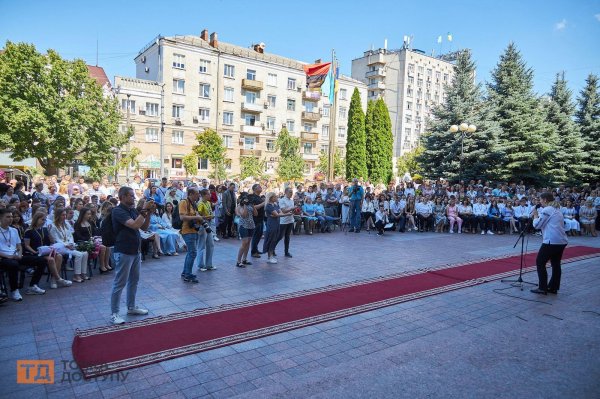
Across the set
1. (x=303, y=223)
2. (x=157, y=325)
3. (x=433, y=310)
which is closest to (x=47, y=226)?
(x=157, y=325)

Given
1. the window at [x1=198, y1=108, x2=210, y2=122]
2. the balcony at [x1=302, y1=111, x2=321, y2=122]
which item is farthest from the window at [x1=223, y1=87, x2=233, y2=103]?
the balcony at [x1=302, y1=111, x2=321, y2=122]

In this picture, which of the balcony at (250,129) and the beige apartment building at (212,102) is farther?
the balcony at (250,129)

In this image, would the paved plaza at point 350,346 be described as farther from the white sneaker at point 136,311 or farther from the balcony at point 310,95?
the balcony at point 310,95

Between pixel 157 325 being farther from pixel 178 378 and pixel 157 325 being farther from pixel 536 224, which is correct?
pixel 536 224

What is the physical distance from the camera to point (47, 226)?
7895 millimetres

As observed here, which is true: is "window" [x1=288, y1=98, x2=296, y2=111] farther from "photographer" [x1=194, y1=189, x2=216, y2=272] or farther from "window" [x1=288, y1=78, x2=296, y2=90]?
"photographer" [x1=194, y1=189, x2=216, y2=272]

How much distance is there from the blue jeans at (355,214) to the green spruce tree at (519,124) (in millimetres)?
14383

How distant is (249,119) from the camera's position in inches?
1951

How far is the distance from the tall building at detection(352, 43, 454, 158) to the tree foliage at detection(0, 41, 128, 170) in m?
50.6

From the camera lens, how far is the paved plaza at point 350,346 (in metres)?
4.15

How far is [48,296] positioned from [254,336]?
4.19 metres

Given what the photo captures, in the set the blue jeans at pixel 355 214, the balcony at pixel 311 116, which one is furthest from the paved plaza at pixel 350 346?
the balcony at pixel 311 116

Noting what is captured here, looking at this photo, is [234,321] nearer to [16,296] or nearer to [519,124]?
[16,296]

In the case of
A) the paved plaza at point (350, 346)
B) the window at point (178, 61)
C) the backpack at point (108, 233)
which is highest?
the window at point (178, 61)
